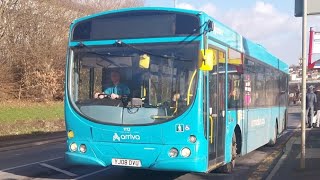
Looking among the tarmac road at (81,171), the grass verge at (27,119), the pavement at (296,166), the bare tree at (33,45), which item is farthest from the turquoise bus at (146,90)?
the bare tree at (33,45)

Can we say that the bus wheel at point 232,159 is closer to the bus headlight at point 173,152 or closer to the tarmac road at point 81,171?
the tarmac road at point 81,171

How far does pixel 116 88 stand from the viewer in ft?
27.7

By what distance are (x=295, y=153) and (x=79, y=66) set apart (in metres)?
7.21

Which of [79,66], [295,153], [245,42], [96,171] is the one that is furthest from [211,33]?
[295,153]

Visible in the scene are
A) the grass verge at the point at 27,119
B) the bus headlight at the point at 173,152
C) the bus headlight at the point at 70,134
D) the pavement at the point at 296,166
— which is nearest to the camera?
the bus headlight at the point at 173,152

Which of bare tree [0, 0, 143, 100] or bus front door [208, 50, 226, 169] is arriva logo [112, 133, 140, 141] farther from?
bare tree [0, 0, 143, 100]

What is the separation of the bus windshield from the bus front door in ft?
2.42

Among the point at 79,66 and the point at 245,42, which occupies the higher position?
the point at 245,42

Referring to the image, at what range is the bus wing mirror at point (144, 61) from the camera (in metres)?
8.22

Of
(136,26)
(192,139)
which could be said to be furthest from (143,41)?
(192,139)

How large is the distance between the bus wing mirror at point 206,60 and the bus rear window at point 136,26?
0.41 meters

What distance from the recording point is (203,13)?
820 centimetres

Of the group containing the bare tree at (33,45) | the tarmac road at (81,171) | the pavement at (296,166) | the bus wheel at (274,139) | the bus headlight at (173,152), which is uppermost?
the bare tree at (33,45)

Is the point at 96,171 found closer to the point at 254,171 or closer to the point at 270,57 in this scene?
the point at 254,171
